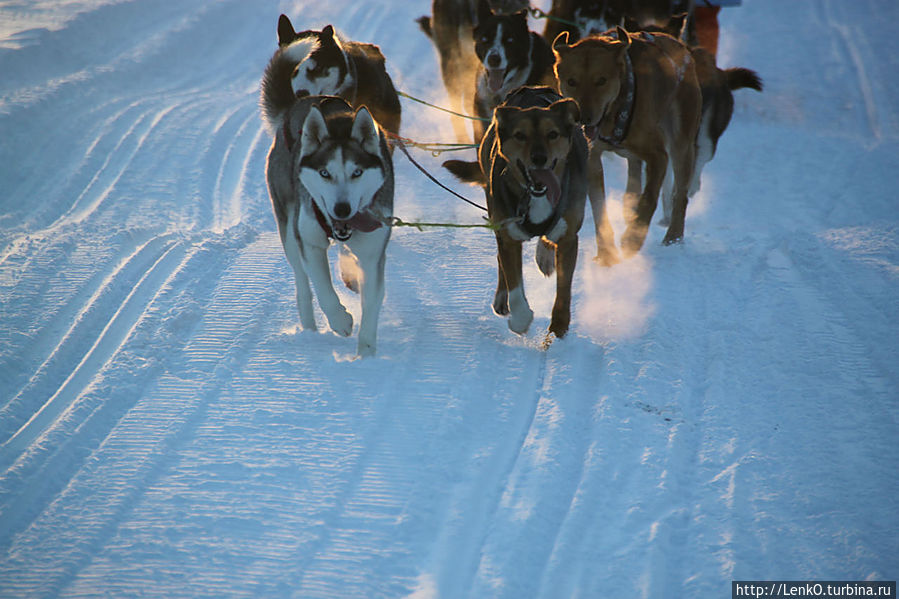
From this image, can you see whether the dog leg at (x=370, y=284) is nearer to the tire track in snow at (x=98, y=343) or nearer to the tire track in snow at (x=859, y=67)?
the tire track in snow at (x=98, y=343)

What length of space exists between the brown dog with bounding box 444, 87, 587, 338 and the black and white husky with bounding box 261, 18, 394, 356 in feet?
2.19

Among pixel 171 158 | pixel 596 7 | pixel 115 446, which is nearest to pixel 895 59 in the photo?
pixel 596 7

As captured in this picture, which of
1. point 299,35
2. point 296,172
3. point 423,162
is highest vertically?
point 299,35

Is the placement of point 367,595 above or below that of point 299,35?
below

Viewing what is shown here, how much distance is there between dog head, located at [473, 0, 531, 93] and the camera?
7.04 m

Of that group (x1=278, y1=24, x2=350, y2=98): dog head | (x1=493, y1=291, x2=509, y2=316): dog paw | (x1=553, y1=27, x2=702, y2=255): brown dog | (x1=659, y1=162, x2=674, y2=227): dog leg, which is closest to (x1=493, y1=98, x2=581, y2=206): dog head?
(x1=493, y1=291, x2=509, y2=316): dog paw

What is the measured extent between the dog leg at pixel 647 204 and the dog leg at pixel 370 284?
220cm

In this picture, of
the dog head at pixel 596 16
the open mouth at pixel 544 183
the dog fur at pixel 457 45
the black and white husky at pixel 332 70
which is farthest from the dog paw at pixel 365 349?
the dog head at pixel 596 16

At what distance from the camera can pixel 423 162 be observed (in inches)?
320

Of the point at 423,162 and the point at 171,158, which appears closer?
the point at 171,158

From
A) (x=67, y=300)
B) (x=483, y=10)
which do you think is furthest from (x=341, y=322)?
(x=483, y=10)

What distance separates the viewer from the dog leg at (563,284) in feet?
14.6

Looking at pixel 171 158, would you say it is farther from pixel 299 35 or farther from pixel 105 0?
pixel 105 0

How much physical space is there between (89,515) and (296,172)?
203 cm
